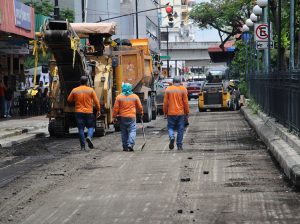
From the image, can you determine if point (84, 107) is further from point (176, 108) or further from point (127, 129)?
point (176, 108)

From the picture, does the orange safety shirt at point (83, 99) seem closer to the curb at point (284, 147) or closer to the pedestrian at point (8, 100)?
the curb at point (284, 147)

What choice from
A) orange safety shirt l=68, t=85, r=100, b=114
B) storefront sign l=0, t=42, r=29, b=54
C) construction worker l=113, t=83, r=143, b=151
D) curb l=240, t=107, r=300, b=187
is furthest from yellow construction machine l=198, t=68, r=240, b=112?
construction worker l=113, t=83, r=143, b=151

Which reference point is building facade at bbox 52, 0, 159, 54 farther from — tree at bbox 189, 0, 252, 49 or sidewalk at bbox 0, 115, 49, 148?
sidewalk at bbox 0, 115, 49, 148

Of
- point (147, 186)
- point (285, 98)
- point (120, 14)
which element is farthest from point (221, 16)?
point (147, 186)

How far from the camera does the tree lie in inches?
2675

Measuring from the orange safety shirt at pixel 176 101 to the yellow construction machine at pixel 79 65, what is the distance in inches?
160

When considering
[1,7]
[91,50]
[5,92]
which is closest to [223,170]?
[91,50]

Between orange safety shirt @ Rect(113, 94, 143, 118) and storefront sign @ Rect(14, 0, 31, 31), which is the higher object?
storefront sign @ Rect(14, 0, 31, 31)

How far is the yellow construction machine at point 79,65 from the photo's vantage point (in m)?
20.2

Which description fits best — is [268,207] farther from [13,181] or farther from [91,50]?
[91,50]

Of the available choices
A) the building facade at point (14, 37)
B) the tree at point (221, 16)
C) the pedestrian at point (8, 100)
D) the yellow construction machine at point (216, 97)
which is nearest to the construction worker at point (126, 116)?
the building facade at point (14, 37)

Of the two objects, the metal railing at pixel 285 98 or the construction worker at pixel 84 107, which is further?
the construction worker at pixel 84 107

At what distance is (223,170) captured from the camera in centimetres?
1304

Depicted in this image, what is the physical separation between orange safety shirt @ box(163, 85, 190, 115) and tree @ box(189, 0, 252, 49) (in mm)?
49732
